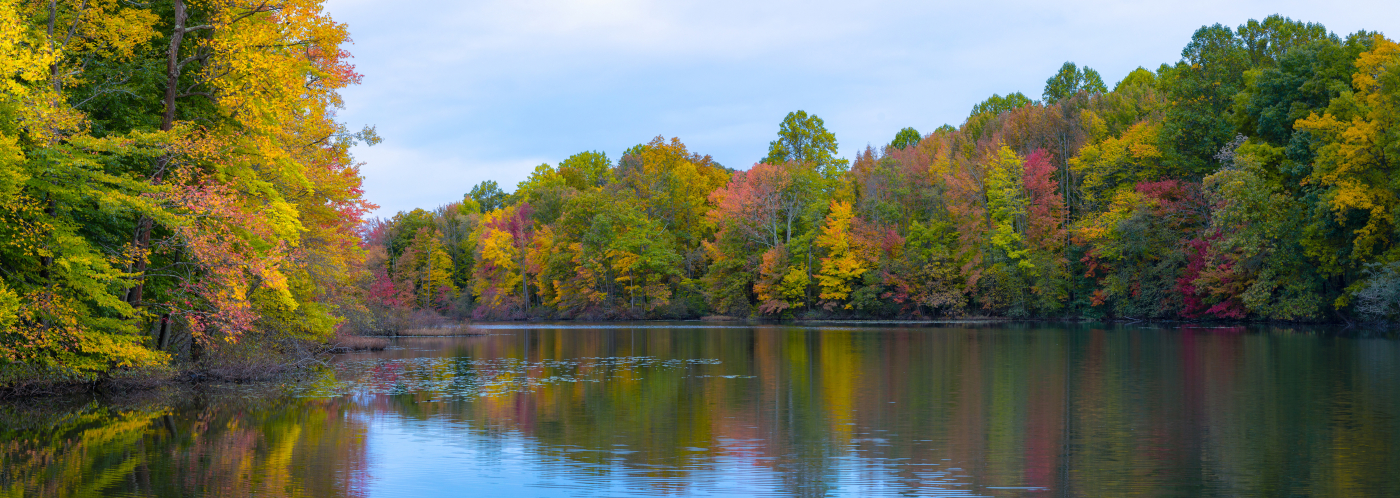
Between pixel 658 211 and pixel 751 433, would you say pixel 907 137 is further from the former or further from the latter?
pixel 751 433

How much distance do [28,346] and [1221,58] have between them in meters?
60.2

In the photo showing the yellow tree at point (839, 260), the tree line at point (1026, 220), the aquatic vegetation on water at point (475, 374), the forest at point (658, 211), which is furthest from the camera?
the yellow tree at point (839, 260)

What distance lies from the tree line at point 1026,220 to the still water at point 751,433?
61.5 feet

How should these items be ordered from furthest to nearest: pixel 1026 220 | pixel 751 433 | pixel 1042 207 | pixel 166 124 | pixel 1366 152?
pixel 1026 220 → pixel 1042 207 → pixel 1366 152 → pixel 166 124 → pixel 751 433

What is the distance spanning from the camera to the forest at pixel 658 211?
59.5 feet

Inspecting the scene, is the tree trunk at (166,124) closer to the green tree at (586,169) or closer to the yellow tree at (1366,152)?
the yellow tree at (1366,152)

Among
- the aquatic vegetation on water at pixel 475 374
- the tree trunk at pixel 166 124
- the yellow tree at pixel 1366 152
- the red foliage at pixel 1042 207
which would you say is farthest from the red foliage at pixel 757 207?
the tree trunk at pixel 166 124

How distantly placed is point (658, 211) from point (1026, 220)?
32430 mm

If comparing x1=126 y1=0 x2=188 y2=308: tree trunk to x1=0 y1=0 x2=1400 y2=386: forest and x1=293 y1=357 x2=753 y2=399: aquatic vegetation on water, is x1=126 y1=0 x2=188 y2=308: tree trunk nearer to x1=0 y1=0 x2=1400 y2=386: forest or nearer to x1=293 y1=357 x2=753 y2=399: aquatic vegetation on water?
x1=0 y1=0 x2=1400 y2=386: forest

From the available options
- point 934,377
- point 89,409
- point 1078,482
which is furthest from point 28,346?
point 934,377

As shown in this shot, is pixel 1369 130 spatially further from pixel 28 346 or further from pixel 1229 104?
pixel 28 346

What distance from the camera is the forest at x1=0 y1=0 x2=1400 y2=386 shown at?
1812 centimetres

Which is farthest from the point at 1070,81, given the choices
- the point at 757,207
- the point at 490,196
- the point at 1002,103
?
the point at 490,196

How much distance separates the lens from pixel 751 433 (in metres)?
14.6
